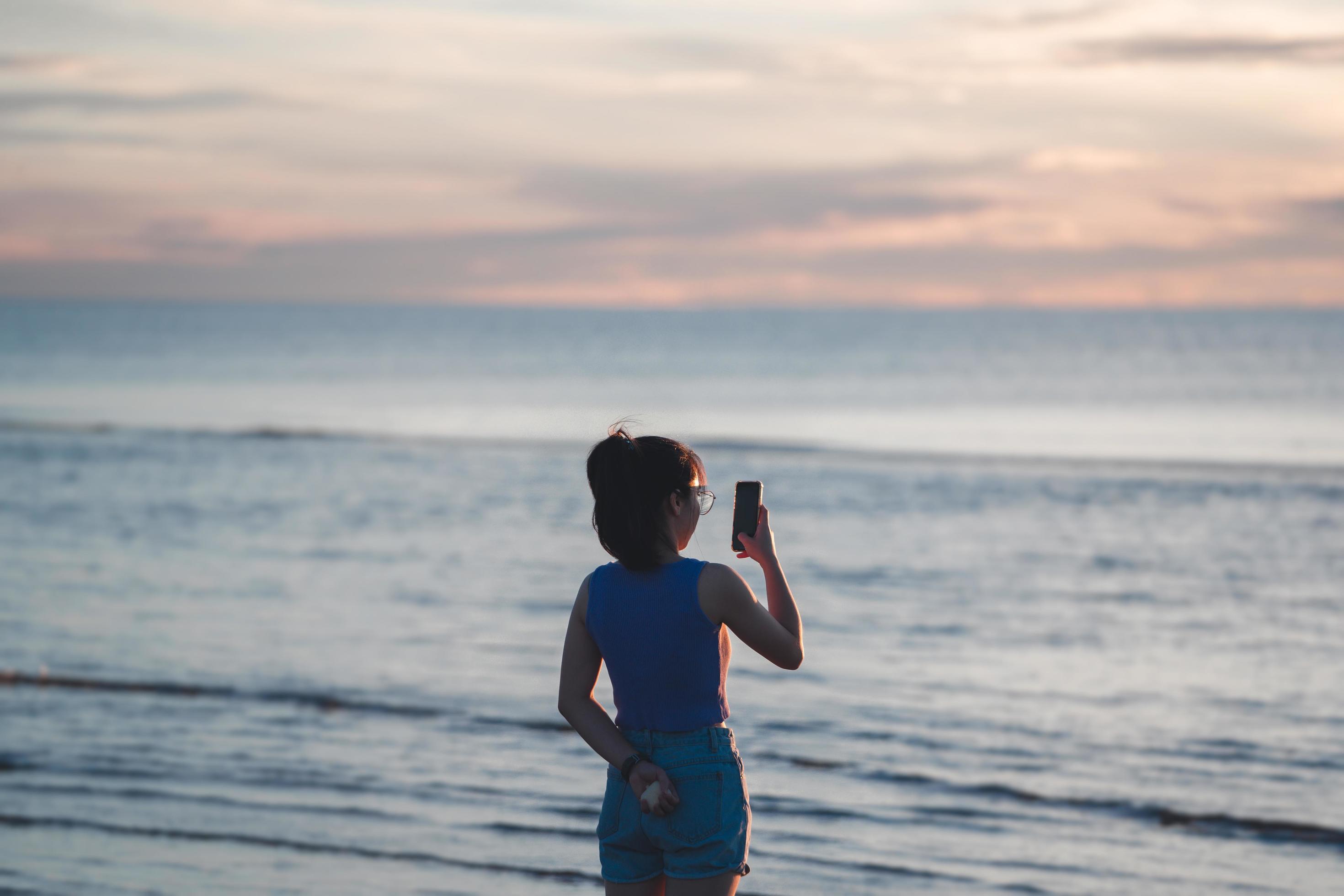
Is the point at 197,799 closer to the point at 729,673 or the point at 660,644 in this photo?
the point at 729,673

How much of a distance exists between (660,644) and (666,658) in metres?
0.04

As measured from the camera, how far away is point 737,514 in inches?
120

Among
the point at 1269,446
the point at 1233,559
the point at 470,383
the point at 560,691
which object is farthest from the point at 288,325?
the point at 560,691

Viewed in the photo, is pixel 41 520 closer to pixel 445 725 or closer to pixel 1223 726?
pixel 445 725

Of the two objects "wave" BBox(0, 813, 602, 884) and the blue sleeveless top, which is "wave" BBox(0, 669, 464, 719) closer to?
"wave" BBox(0, 813, 602, 884)

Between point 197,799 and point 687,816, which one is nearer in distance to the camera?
point 687,816

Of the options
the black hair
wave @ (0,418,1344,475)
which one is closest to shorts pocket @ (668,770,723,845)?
the black hair

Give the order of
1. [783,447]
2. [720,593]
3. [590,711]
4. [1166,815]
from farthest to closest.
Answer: [783,447]
[1166,815]
[590,711]
[720,593]

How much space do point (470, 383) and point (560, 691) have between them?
216ft

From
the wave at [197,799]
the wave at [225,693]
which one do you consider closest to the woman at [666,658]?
the wave at [197,799]

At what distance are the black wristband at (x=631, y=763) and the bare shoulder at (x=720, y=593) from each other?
0.38 meters

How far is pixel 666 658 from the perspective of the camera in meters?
2.88

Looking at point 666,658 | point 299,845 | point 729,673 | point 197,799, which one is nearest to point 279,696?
point 197,799

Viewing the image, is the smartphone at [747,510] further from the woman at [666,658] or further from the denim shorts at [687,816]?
the denim shorts at [687,816]
